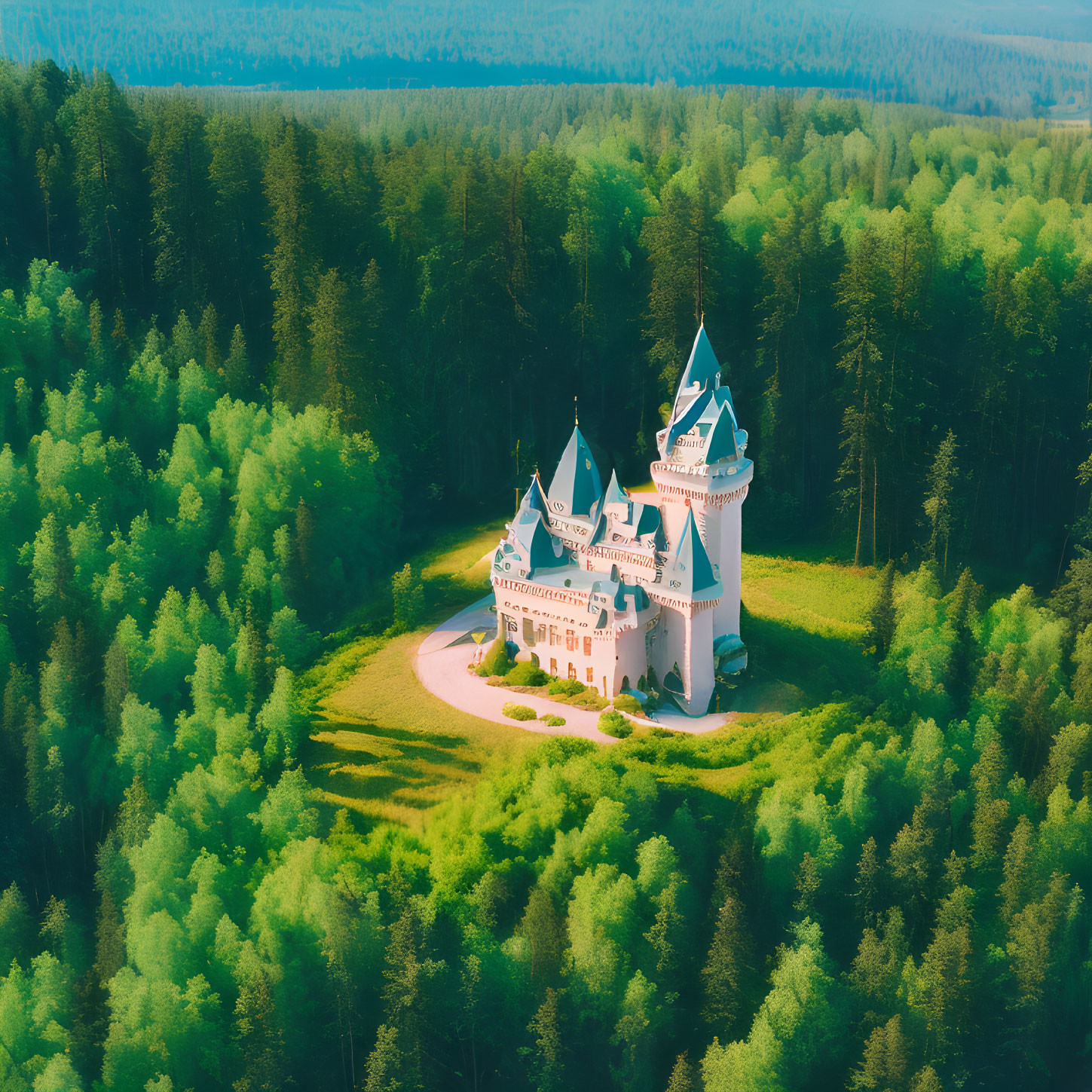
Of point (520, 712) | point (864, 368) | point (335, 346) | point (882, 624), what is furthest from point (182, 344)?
point (882, 624)

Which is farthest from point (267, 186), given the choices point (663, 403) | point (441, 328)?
point (663, 403)

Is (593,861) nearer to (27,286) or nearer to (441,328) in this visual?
(441,328)

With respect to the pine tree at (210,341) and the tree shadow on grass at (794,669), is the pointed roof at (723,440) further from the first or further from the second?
the pine tree at (210,341)

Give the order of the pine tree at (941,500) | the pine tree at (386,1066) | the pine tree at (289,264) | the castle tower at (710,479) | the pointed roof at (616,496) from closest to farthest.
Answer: the pine tree at (386,1066) → the castle tower at (710,479) → the pointed roof at (616,496) → the pine tree at (941,500) → the pine tree at (289,264)

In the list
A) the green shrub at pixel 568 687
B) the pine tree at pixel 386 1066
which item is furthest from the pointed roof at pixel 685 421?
the pine tree at pixel 386 1066

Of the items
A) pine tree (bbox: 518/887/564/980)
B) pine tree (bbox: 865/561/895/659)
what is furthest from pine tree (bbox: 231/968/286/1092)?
pine tree (bbox: 865/561/895/659)

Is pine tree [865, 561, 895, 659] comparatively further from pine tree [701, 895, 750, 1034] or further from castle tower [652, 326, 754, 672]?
pine tree [701, 895, 750, 1034]
